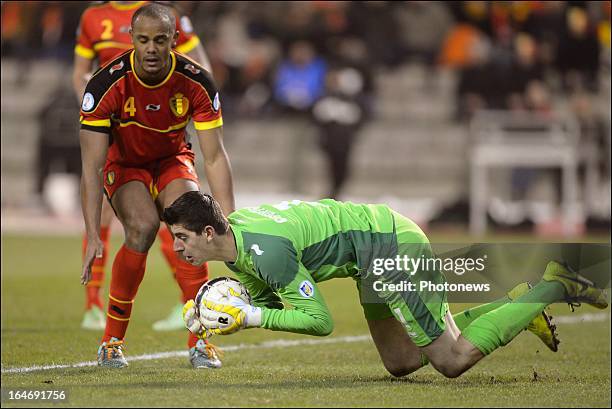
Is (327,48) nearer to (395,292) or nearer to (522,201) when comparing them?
(522,201)

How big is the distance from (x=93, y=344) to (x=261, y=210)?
2612 millimetres

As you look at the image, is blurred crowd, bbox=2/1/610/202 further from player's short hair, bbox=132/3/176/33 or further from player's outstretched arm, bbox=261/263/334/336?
player's outstretched arm, bbox=261/263/334/336

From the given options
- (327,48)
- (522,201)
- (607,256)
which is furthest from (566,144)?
(607,256)

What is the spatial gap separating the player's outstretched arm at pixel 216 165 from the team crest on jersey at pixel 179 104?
17 centimetres

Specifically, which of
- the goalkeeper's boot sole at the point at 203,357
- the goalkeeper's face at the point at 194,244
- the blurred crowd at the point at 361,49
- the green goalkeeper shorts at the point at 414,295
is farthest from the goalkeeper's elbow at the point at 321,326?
the blurred crowd at the point at 361,49

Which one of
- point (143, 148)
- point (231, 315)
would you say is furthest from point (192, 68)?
point (231, 315)

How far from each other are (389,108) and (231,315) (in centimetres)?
1735

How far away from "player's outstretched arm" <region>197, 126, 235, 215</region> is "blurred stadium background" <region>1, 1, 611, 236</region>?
37.7 ft

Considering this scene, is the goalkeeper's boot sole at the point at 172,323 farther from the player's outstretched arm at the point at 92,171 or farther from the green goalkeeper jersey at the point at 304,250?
the green goalkeeper jersey at the point at 304,250

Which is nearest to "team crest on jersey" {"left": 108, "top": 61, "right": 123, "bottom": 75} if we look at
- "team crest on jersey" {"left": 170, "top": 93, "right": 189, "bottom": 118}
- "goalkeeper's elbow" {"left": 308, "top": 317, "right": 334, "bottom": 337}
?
"team crest on jersey" {"left": 170, "top": 93, "right": 189, "bottom": 118}

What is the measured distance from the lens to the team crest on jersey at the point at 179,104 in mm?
7367

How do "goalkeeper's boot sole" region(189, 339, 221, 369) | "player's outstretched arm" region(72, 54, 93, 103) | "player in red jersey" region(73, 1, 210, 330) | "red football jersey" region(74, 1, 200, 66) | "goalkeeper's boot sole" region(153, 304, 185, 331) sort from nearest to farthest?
"goalkeeper's boot sole" region(189, 339, 221, 369) → "player in red jersey" region(73, 1, 210, 330) → "red football jersey" region(74, 1, 200, 66) → "player's outstretched arm" region(72, 54, 93, 103) → "goalkeeper's boot sole" region(153, 304, 185, 331)

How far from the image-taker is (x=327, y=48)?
22328 millimetres

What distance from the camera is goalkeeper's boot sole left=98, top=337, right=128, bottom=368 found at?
7164 mm
